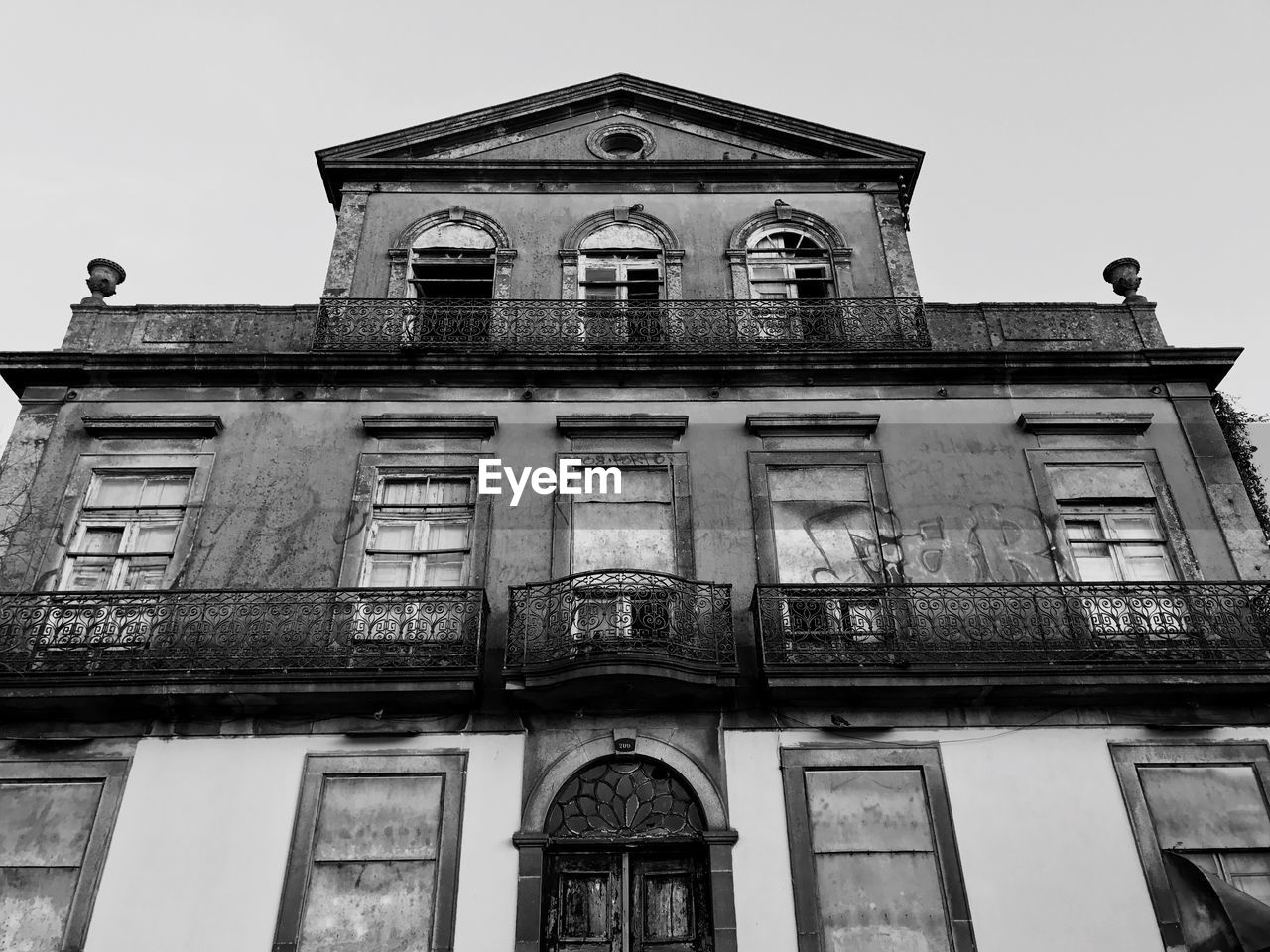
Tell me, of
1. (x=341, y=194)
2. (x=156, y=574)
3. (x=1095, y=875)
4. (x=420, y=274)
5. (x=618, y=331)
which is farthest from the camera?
(x=341, y=194)

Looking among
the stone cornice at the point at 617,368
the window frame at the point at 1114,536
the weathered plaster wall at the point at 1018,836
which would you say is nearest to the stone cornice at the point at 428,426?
the stone cornice at the point at 617,368

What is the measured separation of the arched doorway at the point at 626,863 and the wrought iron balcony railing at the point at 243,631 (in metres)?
1.77

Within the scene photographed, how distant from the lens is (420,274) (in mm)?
13742

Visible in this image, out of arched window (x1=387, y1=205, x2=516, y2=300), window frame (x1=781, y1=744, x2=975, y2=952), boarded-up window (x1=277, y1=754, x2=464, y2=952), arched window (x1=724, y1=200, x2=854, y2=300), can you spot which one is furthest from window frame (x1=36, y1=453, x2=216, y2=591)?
arched window (x1=724, y1=200, x2=854, y2=300)

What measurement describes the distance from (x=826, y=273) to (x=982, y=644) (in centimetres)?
596

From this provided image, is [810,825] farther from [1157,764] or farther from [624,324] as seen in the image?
[624,324]

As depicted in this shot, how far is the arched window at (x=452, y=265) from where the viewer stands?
1361 cm

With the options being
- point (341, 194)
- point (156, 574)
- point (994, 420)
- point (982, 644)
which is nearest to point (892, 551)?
point (982, 644)

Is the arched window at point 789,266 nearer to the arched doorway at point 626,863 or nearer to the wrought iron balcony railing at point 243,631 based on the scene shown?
the wrought iron balcony railing at point 243,631

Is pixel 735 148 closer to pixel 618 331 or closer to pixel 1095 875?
pixel 618 331

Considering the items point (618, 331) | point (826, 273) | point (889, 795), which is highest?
point (826, 273)

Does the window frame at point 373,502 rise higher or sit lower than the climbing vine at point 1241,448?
lower

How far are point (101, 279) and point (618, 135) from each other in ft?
25.1

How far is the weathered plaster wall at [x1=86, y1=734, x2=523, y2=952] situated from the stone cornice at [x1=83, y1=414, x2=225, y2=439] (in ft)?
12.5
